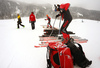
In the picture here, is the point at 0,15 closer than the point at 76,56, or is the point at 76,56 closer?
the point at 76,56

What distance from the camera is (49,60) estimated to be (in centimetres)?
182

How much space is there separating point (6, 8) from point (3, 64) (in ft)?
169

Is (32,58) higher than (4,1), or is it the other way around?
(4,1)

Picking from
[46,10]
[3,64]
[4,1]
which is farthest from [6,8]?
[3,64]

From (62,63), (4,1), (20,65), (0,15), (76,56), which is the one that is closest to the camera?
(62,63)

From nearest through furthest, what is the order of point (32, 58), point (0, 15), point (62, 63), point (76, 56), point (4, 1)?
1. point (62, 63)
2. point (76, 56)
3. point (32, 58)
4. point (0, 15)
5. point (4, 1)

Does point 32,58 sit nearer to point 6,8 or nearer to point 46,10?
point 46,10

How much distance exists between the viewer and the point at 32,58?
2.36m

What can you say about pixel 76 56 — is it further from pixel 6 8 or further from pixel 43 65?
pixel 6 8

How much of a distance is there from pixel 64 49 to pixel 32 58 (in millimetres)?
1200

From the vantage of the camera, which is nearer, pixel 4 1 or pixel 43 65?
pixel 43 65

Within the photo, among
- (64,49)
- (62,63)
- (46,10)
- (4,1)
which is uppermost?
(4,1)

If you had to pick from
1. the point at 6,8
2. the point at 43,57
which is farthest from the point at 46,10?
the point at 43,57

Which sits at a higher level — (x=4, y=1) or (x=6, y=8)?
(x=4, y=1)
